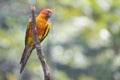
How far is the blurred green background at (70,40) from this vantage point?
8.86m

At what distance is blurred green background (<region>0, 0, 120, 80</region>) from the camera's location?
886 centimetres

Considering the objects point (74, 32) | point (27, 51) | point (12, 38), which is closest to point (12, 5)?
point (12, 38)

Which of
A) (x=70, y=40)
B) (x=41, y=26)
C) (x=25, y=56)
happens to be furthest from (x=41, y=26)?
(x=70, y=40)

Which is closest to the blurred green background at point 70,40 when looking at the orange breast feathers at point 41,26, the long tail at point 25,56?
the orange breast feathers at point 41,26

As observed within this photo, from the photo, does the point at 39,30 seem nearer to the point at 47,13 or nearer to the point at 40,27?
the point at 40,27

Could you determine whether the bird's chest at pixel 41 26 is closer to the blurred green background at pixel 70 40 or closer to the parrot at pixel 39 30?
the parrot at pixel 39 30

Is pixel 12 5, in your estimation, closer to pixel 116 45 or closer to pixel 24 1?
pixel 24 1

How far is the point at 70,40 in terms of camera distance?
38.8 feet

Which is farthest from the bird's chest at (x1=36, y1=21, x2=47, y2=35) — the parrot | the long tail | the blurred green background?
the blurred green background

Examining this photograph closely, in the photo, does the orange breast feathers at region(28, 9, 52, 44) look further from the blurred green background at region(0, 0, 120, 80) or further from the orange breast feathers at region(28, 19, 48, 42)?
the blurred green background at region(0, 0, 120, 80)

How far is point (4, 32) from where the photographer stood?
967 centimetres

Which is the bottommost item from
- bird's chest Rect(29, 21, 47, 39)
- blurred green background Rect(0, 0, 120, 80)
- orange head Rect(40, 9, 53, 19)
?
blurred green background Rect(0, 0, 120, 80)

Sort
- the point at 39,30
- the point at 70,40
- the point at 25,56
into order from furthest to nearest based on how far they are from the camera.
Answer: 1. the point at 70,40
2. the point at 39,30
3. the point at 25,56

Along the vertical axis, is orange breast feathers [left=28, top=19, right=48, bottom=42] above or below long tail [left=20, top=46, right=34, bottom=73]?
above
